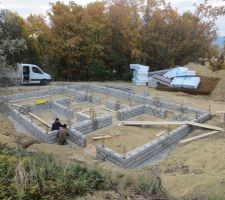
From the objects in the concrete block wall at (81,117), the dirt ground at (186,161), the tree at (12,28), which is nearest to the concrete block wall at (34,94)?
the dirt ground at (186,161)

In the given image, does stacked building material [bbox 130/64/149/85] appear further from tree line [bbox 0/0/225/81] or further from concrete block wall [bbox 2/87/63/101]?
concrete block wall [bbox 2/87/63/101]

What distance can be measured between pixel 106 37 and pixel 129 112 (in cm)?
1184

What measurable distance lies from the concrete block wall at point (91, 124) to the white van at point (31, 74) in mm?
9938

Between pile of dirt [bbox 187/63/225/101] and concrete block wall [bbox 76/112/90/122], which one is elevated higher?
pile of dirt [bbox 187/63/225/101]

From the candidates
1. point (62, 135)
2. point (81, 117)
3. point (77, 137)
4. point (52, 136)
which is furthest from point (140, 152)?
point (81, 117)

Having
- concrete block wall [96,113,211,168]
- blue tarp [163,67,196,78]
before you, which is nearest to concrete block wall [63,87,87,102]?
blue tarp [163,67,196,78]

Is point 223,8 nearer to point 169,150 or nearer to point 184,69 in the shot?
point 184,69

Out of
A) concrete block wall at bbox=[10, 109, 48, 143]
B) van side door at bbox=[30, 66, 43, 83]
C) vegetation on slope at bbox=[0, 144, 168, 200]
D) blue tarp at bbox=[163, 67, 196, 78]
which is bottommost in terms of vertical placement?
concrete block wall at bbox=[10, 109, 48, 143]

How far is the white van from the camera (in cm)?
2109

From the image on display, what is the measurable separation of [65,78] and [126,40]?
19.6ft

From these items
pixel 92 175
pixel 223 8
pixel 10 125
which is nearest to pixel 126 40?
pixel 223 8

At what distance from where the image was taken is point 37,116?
578 inches

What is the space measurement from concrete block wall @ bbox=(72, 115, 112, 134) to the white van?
9938mm

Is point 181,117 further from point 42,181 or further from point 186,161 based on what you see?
point 42,181
